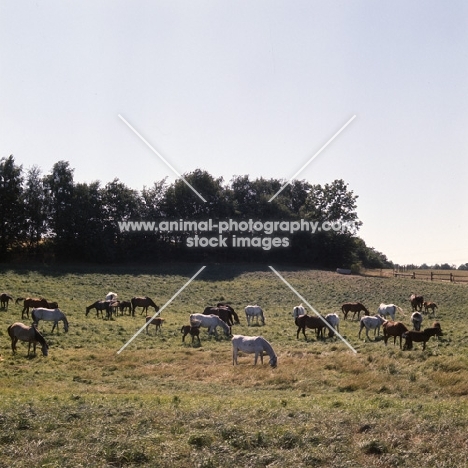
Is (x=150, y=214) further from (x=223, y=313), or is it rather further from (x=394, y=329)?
(x=394, y=329)

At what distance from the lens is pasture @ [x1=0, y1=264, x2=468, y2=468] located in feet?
31.3

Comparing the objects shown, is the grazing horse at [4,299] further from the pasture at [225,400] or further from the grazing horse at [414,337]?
the grazing horse at [414,337]

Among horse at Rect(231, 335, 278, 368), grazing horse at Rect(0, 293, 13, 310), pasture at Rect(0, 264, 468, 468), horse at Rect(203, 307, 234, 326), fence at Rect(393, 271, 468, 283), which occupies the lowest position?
pasture at Rect(0, 264, 468, 468)

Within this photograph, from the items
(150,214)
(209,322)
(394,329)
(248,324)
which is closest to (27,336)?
(209,322)

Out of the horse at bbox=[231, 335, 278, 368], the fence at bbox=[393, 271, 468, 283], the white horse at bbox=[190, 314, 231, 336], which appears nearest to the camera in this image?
the horse at bbox=[231, 335, 278, 368]

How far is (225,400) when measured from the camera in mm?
13461

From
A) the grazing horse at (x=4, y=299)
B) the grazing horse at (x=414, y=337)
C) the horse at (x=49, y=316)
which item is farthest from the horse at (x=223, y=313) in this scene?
the grazing horse at (x=4, y=299)

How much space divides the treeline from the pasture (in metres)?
27.1

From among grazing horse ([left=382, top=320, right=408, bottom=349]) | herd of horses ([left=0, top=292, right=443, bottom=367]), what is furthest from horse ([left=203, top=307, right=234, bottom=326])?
grazing horse ([left=382, top=320, right=408, bottom=349])

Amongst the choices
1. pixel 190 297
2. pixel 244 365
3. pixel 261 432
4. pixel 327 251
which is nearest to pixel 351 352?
pixel 244 365

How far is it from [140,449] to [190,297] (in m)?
34.0

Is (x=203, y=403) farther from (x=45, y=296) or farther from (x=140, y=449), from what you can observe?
(x=45, y=296)

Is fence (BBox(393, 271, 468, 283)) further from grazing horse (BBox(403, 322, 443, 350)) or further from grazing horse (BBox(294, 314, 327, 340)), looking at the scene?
grazing horse (BBox(403, 322, 443, 350))

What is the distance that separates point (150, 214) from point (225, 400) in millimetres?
53085
